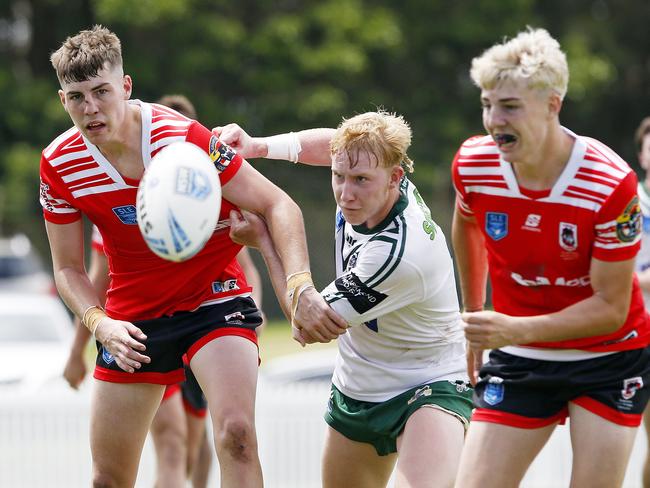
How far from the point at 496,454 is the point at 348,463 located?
0.76m

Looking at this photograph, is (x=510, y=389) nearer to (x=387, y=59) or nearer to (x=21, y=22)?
(x=387, y=59)

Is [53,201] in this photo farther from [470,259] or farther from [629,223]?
[629,223]

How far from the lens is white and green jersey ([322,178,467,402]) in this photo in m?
4.65

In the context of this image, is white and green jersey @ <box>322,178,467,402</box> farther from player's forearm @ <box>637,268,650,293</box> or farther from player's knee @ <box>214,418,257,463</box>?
player's forearm @ <box>637,268,650,293</box>

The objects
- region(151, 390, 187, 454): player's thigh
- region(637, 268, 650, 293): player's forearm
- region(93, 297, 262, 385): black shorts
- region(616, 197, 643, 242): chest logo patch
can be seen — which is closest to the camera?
region(616, 197, 643, 242): chest logo patch

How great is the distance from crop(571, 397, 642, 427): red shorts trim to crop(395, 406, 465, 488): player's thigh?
0.57 metres

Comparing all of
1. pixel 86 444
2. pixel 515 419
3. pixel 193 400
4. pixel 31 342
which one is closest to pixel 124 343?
pixel 515 419

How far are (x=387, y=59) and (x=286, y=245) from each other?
63.9 ft

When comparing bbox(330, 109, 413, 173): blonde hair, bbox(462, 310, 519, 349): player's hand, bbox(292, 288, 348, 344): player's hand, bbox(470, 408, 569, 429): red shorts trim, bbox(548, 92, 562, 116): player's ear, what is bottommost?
bbox(470, 408, 569, 429): red shorts trim

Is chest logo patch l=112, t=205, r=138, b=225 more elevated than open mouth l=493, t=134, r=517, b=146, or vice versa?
open mouth l=493, t=134, r=517, b=146

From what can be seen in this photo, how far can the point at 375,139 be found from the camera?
464 centimetres

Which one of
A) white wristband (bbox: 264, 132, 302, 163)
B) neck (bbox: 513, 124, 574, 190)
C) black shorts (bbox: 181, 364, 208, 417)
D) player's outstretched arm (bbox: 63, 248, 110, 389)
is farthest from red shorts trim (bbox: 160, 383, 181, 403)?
neck (bbox: 513, 124, 574, 190)

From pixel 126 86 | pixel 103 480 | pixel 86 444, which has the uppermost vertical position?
pixel 126 86

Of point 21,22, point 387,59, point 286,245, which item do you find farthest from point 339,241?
point 21,22
